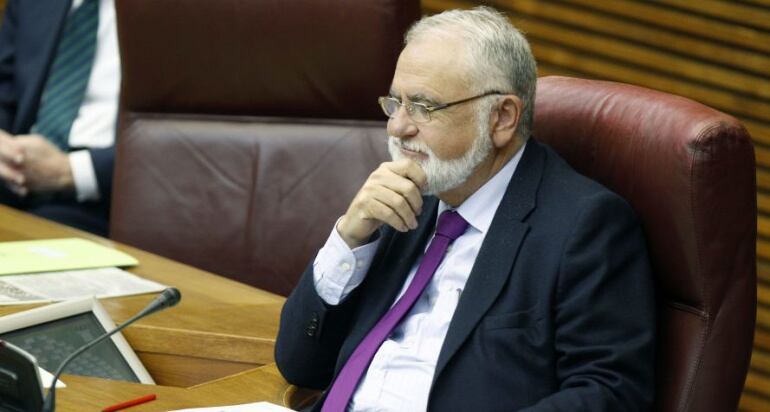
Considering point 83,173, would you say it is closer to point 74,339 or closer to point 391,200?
point 74,339

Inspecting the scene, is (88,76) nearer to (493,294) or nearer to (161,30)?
(161,30)

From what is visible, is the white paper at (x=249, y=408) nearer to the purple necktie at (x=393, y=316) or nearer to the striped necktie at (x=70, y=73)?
the purple necktie at (x=393, y=316)

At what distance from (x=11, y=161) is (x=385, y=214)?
4.95 feet

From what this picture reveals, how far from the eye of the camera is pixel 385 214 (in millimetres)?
2025

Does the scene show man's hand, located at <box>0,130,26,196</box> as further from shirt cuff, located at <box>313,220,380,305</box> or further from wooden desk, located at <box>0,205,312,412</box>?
shirt cuff, located at <box>313,220,380,305</box>

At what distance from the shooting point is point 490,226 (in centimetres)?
199

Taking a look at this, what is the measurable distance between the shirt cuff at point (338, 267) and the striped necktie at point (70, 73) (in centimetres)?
145

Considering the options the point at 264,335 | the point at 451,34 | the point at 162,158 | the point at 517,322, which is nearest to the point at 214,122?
the point at 162,158

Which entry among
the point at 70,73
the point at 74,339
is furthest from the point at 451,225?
the point at 70,73

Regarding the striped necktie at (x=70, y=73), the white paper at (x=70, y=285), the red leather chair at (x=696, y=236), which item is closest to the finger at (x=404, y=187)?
the red leather chair at (x=696, y=236)

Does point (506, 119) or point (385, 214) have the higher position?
point (506, 119)

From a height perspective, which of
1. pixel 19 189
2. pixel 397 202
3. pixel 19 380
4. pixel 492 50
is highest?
pixel 492 50

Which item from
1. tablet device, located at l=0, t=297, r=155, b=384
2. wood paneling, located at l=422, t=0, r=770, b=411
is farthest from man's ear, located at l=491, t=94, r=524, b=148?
wood paneling, located at l=422, t=0, r=770, b=411

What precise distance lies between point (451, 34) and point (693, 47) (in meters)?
1.38
